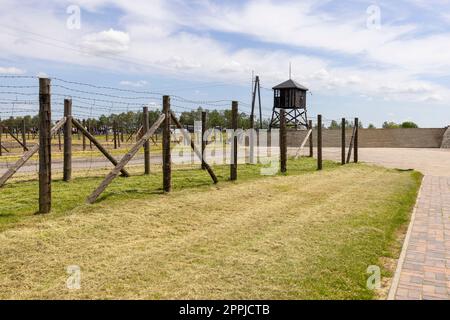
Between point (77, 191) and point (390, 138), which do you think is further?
point (390, 138)

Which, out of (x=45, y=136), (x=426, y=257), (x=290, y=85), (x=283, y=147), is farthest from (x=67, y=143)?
(x=290, y=85)

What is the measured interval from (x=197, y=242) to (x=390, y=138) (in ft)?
148

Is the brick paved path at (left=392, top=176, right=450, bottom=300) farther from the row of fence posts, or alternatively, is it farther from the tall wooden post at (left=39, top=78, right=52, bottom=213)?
the tall wooden post at (left=39, top=78, right=52, bottom=213)

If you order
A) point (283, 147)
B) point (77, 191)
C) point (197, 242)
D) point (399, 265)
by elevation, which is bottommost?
point (399, 265)

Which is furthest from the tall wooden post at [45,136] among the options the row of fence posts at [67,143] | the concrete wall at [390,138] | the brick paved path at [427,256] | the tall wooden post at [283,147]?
the concrete wall at [390,138]

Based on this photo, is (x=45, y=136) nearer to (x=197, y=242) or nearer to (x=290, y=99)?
(x=197, y=242)

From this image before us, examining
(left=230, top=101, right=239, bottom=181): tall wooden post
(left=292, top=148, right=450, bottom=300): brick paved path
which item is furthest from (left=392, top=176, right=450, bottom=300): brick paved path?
(left=230, top=101, right=239, bottom=181): tall wooden post

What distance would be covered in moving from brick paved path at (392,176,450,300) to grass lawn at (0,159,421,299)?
0.28 meters

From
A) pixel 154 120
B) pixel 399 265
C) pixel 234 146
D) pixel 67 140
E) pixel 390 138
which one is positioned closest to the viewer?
pixel 399 265

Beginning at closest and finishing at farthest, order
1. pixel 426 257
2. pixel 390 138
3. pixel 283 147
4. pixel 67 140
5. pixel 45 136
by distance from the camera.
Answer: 1. pixel 426 257
2. pixel 45 136
3. pixel 67 140
4. pixel 283 147
5. pixel 390 138

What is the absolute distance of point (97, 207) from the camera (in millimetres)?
7809

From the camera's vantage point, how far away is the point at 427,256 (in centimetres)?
574

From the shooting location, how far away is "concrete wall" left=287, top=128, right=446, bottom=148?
4500cm
